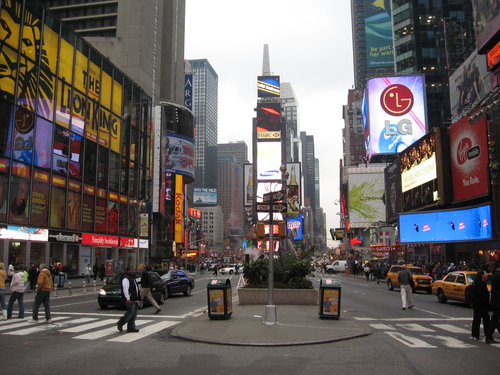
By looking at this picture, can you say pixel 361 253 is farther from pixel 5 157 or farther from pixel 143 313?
pixel 143 313

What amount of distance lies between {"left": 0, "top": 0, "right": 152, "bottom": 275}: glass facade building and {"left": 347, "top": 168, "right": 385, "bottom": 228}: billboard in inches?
1647

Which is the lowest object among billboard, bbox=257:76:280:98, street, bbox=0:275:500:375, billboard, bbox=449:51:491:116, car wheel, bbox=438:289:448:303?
car wheel, bbox=438:289:448:303

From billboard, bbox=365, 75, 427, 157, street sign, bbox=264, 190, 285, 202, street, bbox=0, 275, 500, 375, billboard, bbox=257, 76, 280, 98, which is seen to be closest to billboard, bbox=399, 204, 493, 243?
billboard, bbox=365, 75, 427, 157

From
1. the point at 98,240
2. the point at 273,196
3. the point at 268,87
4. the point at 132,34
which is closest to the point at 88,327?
the point at 273,196

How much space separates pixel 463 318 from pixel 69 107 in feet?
119

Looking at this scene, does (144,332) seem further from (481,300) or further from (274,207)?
(481,300)

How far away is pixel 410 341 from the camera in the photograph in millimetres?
10688

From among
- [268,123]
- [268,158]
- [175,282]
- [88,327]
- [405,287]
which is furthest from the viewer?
[268,123]

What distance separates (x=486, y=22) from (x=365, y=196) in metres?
48.0

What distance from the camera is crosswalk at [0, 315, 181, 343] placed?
11.3 metres

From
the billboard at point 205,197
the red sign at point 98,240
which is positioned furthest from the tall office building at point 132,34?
the billboard at point 205,197

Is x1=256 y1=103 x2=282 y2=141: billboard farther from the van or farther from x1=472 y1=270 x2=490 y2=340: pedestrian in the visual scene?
x1=472 y1=270 x2=490 y2=340: pedestrian

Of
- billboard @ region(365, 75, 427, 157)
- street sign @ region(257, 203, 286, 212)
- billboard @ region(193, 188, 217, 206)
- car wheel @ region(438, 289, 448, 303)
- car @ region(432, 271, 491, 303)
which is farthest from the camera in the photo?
billboard @ region(193, 188, 217, 206)

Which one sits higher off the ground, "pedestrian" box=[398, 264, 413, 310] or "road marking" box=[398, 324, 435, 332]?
"pedestrian" box=[398, 264, 413, 310]
